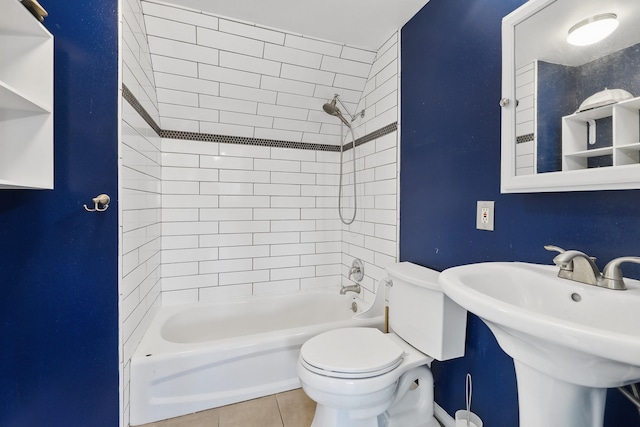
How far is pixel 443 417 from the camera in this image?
145 cm

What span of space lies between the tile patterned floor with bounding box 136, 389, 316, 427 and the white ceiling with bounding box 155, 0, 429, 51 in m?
2.31

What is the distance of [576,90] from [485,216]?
533mm

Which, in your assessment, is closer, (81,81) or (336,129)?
(81,81)

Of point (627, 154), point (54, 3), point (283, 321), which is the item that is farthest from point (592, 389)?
point (54, 3)

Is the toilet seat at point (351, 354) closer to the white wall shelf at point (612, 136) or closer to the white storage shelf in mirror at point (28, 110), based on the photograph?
the white wall shelf at point (612, 136)

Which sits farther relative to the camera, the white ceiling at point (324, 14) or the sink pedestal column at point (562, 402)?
the white ceiling at point (324, 14)

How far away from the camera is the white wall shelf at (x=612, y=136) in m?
0.75

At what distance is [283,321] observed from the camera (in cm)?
234

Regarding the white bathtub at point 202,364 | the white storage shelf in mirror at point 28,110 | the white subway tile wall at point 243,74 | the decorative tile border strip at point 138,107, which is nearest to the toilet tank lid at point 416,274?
the white bathtub at point 202,364

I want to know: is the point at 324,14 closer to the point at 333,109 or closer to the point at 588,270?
the point at 333,109

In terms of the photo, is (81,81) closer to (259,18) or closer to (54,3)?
(54,3)

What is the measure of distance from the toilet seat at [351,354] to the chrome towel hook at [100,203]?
3.48ft

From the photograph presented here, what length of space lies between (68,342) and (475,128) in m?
1.94

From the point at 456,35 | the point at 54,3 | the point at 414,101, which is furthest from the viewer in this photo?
the point at 414,101
